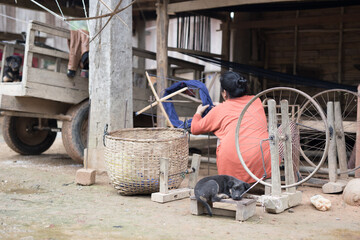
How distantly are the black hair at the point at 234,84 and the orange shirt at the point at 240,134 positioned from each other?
75 millimetres

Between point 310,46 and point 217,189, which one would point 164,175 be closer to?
point 217,189

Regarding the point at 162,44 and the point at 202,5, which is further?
the point at 162,44

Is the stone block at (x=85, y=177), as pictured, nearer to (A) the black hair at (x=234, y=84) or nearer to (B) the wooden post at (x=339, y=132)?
(A) the black hair at (x=234, y=84)

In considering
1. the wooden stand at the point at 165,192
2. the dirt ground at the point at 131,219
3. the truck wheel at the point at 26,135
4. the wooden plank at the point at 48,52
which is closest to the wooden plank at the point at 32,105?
the wooden plank at the point at 48,52

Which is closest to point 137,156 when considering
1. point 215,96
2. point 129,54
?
point 129,54

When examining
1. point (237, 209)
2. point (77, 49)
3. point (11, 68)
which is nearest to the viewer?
point (237, 209)

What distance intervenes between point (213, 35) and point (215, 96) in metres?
1.70

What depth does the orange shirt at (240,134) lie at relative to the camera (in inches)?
165

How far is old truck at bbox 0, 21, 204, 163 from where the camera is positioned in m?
5.91

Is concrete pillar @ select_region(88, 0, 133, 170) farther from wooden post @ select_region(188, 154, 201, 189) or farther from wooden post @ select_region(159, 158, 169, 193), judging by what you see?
wooden post @ select_region(159, 158, 169, 193)

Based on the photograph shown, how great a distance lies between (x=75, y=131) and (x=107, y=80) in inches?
44.1

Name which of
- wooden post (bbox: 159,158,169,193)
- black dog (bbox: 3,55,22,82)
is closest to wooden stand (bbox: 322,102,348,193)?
wooden post (bbox: 159,158,169,193)

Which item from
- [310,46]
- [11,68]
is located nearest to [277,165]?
[11,68]

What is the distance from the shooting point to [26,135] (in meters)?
7.80
